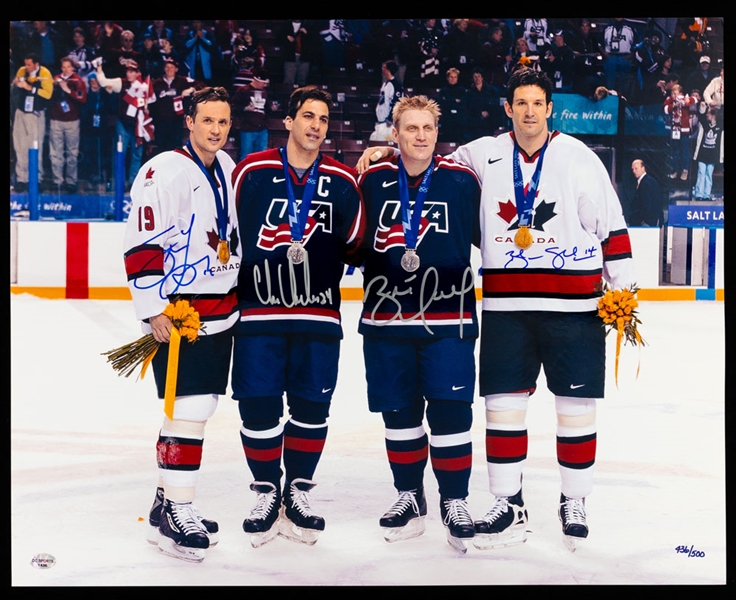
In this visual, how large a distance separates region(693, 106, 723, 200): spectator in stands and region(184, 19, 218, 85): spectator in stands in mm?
1809

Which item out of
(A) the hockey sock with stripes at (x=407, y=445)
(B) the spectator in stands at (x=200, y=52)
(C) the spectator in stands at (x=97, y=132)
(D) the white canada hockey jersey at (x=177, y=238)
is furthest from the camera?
(C) the spectator in stands at (x=97, y=132)

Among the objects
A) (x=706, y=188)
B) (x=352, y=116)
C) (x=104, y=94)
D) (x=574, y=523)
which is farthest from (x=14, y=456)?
(x=706, y=188)

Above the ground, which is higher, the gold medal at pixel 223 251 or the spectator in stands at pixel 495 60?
the spectator in stands at pixel 495 60

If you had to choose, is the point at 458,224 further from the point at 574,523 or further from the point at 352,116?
the point at 574,523

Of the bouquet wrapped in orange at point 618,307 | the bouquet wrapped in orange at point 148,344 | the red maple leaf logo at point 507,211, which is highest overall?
the red maple leaf logo at point 507,211

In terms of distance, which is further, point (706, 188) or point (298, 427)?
point (706, 188)

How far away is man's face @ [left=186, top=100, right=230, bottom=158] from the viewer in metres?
3.69

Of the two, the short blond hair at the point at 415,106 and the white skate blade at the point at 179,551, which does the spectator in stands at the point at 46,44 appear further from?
the white skate blade at the point at 179,551

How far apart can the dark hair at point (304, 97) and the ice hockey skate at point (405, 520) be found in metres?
1.39

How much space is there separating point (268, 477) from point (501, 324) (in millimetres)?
968

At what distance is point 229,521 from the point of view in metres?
3.82

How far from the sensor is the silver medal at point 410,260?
12.1 feet

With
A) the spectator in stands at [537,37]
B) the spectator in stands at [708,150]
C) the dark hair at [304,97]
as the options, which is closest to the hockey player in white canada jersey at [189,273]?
the dark hair at [304,97]

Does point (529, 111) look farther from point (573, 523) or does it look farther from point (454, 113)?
Answer: point (573, 523)
